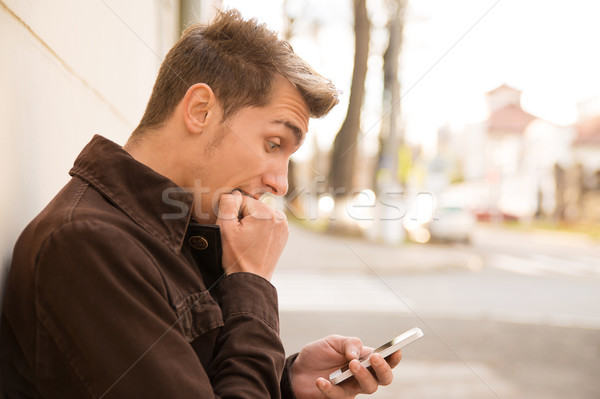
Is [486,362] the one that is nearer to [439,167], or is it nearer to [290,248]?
[290,248]

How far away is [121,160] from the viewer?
4.38ft

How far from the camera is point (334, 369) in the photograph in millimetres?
1799

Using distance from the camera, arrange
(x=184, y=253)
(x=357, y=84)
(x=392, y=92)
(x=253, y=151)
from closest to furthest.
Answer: (x=184, y=253)
(x=253, y=151)
(x=392, y=92)
(x=357, y=84)

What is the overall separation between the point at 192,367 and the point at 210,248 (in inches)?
16.1

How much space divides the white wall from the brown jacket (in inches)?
7.2

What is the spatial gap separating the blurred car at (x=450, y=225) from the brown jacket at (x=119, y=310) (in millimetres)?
15344

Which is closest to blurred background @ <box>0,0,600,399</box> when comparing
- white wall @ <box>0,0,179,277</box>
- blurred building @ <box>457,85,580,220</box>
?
white wall @ <box>0,0,179,277</box>

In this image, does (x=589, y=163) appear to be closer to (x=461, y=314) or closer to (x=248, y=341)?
(x=461, y=314)

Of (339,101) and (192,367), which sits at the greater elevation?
(339,101)

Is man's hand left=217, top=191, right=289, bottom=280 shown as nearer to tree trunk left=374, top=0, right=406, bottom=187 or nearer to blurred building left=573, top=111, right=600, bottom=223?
tree trunk left=374, top=0, right=406, bottom=187

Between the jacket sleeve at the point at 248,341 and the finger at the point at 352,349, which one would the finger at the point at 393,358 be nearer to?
the finger at the point at 352,349

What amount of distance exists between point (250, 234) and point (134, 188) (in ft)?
1.14

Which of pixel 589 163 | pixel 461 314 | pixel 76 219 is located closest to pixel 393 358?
pixel 76 219

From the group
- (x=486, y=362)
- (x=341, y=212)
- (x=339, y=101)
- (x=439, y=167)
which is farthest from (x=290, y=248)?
(x=339, y=101)
